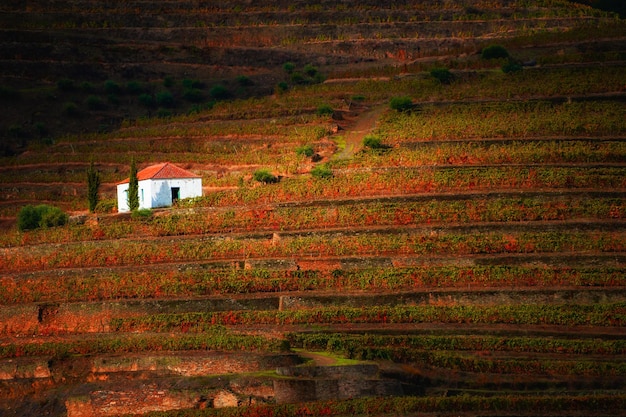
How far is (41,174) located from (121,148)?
393cm

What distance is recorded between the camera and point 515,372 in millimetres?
40625

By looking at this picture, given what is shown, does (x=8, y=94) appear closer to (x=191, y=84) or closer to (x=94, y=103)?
(x=94, y=103)

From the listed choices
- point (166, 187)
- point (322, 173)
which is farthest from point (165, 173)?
point (322, 173)

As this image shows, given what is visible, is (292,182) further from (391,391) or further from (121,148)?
(391,391)

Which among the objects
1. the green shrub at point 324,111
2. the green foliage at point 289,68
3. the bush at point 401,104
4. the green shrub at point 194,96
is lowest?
the green shrub at point 324,111

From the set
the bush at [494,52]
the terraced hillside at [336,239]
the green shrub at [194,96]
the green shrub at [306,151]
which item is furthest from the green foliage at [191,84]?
the green shrub at [306,151]

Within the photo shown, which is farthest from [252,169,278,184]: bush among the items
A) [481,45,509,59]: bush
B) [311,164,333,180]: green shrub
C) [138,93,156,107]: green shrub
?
[138,93,156,107]: green shrub

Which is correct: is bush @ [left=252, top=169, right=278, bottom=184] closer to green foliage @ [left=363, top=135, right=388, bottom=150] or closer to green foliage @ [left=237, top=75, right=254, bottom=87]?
green foliage @ [left=363, top=135, right=388, bottom=150]

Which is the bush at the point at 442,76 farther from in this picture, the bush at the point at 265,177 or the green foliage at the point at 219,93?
the bush at the point at 265,177

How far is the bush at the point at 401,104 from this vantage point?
6372cm

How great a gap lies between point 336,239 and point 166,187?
10.1 metres

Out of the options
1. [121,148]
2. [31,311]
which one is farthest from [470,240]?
[121,148]

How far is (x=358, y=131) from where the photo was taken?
208 ft

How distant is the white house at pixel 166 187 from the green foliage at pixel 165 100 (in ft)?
55.3
